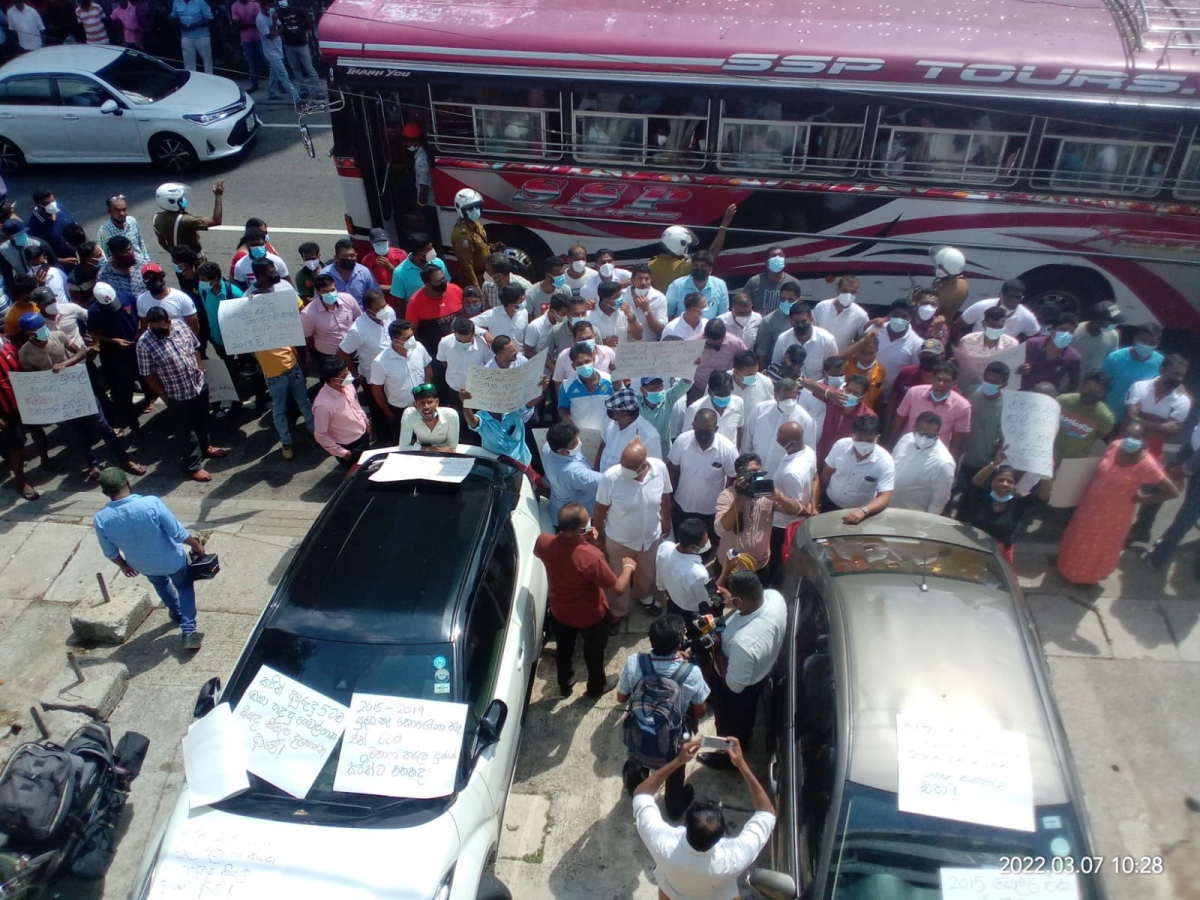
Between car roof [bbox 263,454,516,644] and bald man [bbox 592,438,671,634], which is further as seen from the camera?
bald man [bbox 592,438,671,634]

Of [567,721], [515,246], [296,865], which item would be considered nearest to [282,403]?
[515,246]

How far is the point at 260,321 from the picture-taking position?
7395 millimetres

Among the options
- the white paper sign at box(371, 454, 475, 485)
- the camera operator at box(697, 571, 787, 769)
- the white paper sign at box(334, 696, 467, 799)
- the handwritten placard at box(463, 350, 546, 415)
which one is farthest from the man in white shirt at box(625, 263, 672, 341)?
the white paper sign at box(334, 696, 467, 799)

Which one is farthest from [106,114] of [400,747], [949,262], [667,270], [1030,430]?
[1030,430]

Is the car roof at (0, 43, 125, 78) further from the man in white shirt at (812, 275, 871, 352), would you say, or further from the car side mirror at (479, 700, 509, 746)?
the car side mirror at (479, 700, 509, 746)

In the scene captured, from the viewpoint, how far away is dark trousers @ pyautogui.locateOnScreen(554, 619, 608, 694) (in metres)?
5.51

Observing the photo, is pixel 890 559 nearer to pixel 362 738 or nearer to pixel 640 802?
pixel 640 802

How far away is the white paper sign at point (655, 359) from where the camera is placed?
255 inches

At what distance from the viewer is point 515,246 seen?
32.7ft

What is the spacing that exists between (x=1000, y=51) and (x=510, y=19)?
465 cm

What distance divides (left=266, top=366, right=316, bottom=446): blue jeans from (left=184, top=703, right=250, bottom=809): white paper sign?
13.3 ft

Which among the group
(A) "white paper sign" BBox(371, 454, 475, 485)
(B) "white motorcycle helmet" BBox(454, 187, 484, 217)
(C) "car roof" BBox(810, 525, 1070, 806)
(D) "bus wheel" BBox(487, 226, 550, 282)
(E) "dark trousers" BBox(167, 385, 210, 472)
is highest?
(C) "car roof" BBox(810, 525, 1070, 806)

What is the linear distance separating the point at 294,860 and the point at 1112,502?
562 cm

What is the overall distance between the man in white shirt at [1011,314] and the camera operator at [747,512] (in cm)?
294
